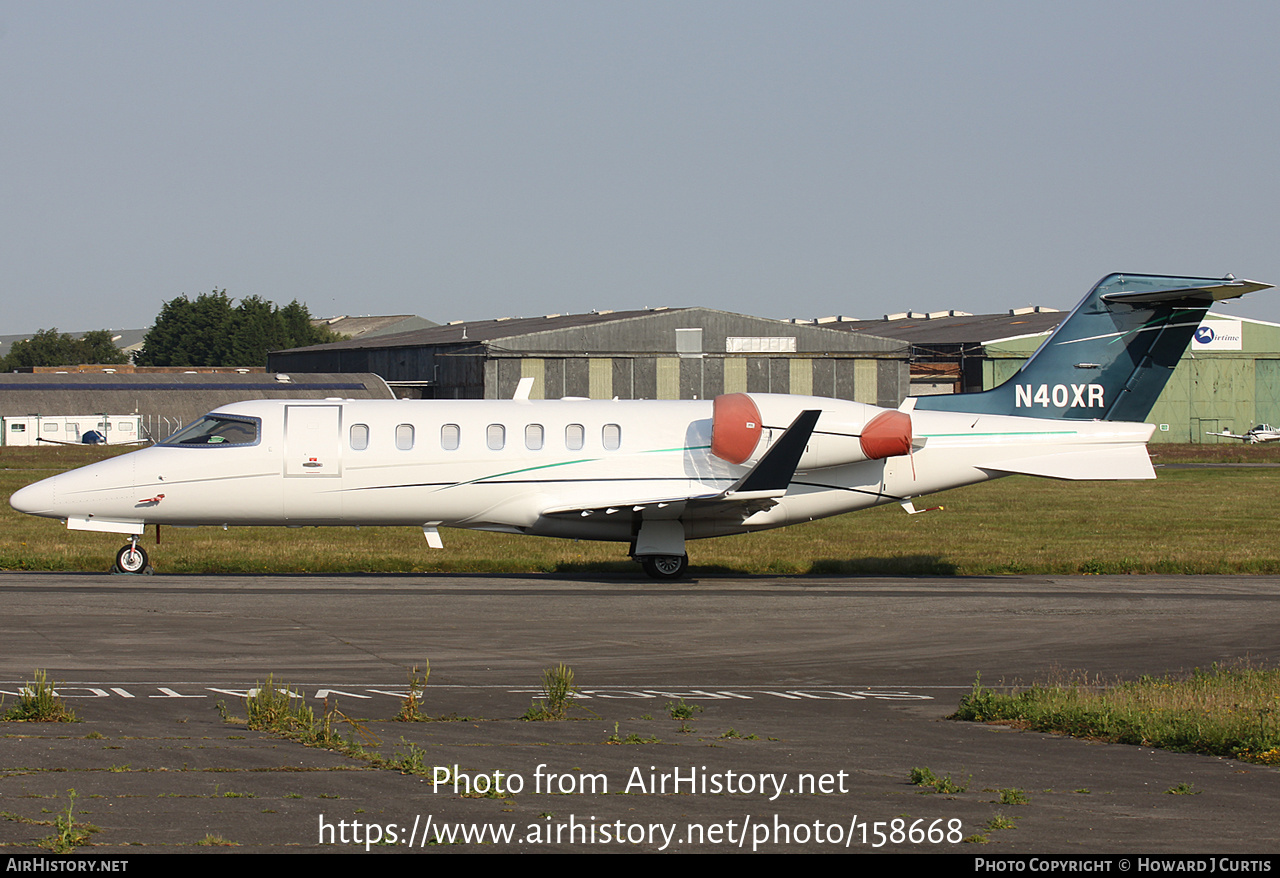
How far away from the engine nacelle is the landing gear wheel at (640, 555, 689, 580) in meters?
2.14

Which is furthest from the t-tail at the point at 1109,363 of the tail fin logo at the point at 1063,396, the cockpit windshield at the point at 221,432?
the cockpit windshield at the point at 221,432

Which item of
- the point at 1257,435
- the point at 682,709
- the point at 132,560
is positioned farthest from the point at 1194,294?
the point at 1257,435

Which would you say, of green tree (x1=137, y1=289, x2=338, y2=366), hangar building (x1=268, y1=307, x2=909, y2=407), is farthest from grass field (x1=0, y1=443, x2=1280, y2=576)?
green tree (x1=137, y1=289, x2=338, y2=366)

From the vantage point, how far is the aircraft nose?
22656mm

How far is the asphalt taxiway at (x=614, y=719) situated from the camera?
767 centimetres

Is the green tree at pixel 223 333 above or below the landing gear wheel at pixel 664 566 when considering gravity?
above

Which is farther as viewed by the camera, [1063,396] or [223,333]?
[223,333]

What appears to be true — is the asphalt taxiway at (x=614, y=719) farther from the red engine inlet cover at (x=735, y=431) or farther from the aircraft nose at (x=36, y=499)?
the red engine inlet cover at (x=735, y=431)

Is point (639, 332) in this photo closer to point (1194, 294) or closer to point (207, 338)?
point (1194, 294)

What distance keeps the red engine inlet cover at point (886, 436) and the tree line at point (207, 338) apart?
464 ft

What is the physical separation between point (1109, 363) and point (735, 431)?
8.01m

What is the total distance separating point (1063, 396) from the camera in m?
25.8

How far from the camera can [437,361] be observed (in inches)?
3187

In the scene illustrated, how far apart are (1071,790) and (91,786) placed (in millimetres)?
6593
